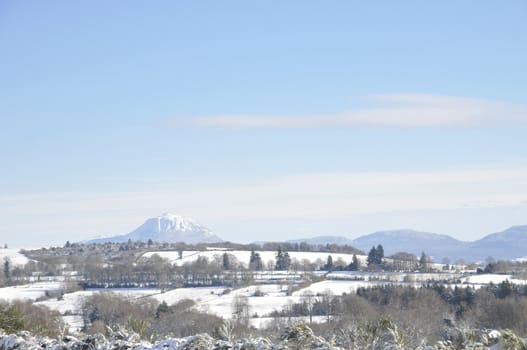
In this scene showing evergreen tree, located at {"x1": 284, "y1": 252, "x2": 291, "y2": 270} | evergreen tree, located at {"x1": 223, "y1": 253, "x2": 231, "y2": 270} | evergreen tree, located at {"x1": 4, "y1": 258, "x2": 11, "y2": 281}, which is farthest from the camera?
evergreen tree, located at {"x1": 284, "y1": 252, "x2": 291, "y2": 270}

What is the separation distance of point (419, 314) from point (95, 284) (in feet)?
292

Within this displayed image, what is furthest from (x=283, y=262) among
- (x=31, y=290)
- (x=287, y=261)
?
(x=31, y=290)

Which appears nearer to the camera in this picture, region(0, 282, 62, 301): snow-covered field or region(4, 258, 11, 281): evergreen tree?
region(0, 282, 62, 301): snow-covered field

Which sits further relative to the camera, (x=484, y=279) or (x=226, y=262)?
(x=226, y=262)

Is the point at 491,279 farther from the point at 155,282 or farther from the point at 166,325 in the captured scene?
the point at 166,325

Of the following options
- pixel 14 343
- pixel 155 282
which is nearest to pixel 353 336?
pixel 14 343

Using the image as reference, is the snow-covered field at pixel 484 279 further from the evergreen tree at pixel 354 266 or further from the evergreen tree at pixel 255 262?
the evergreen tree at pixel 255 262

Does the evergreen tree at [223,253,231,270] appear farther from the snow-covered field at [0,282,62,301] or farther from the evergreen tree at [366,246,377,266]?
the snow-covered field at [0,282,62,301]

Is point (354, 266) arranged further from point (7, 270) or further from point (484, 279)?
point (7, 270)

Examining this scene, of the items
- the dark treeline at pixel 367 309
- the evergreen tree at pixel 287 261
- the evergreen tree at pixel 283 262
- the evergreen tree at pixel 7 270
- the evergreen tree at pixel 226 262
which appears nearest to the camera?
the dark treeline at pixel 367 309

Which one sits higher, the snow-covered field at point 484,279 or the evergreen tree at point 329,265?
the evergreen tree at point 329,265

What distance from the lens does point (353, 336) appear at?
49.1ft

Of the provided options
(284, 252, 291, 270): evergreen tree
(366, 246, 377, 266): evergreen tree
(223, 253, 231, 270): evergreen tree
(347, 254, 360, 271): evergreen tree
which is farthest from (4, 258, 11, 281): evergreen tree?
(366, 246, 377, 266): evergreen tree

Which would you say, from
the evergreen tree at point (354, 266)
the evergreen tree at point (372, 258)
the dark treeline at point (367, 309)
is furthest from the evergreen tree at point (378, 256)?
the dark treeline at point (367, 309)
